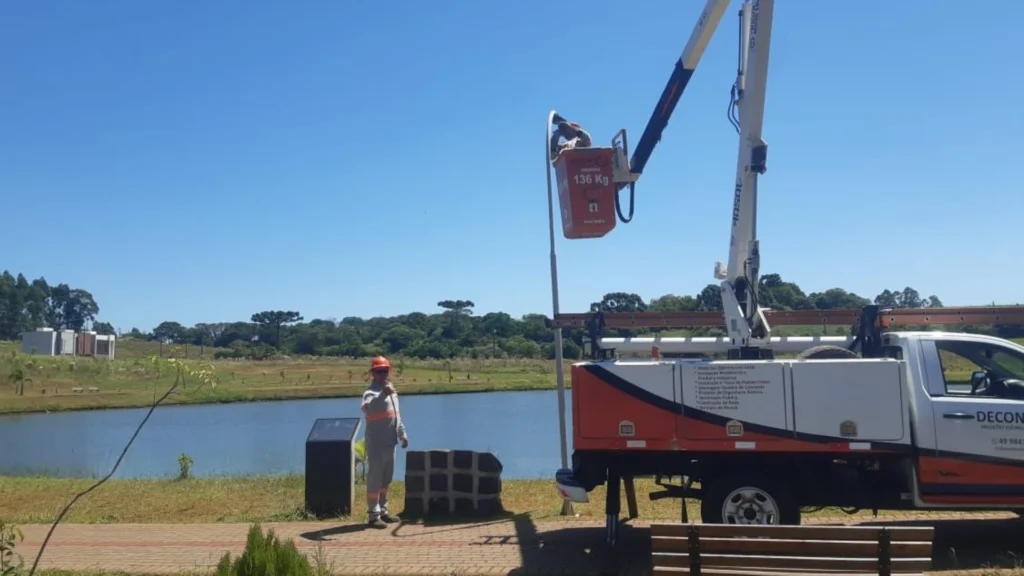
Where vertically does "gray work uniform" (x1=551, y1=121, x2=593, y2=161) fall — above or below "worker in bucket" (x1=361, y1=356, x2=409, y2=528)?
above

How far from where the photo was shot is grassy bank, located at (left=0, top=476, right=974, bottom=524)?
1055cm

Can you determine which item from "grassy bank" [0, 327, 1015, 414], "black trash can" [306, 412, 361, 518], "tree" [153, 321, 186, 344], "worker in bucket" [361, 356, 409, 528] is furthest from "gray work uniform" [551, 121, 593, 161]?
"tree" [153, 321, 186, 344]

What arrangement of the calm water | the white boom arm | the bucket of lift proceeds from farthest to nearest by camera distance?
the calm water < the bucket of lift < the white boom arm

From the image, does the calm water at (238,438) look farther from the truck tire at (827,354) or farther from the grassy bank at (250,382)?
the truck tire at (827,354)

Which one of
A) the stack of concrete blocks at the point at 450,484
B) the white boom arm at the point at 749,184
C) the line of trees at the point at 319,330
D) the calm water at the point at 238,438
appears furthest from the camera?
the line of trees at the point at 319,330

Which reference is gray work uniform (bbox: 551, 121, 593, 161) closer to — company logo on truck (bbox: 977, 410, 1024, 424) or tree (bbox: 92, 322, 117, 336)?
company logo on truck (bbox: 977, 410, 1024, 424)

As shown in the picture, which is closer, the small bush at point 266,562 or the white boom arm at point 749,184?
the small bush at point 266,562

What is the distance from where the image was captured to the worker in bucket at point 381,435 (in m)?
9.77

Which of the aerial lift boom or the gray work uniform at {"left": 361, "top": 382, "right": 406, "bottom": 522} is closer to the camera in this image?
the aerial lift boom

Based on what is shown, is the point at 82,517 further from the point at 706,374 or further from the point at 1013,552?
the point at 1013,552

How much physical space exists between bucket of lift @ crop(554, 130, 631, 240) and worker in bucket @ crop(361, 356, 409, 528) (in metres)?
2.99

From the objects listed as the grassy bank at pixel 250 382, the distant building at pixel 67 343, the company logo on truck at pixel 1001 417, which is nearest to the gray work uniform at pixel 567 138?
the company logo on truck at pixel 1001 417

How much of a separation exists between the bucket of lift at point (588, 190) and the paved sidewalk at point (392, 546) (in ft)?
11.8

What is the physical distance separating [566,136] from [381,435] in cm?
451
